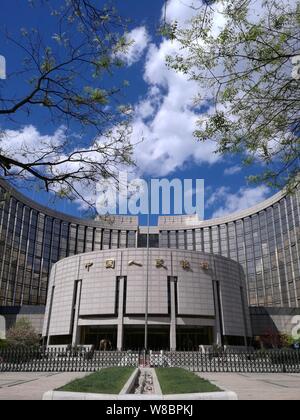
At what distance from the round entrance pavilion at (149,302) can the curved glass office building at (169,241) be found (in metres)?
22.7

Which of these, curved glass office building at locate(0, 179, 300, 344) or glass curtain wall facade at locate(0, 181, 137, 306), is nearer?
curved glass office building at locate(0, 179, 300, 344)

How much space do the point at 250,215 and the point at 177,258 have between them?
3895 centimetres

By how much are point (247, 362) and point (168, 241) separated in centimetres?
7529

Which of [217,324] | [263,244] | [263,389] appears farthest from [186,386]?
[263,244]

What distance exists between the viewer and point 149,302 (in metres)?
55.4

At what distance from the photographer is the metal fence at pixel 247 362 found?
23.8 m

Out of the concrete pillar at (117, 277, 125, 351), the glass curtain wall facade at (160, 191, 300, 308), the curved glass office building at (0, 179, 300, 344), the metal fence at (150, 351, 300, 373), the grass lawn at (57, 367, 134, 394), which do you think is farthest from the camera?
the curved glass office building at (0, 179, 300, 344)

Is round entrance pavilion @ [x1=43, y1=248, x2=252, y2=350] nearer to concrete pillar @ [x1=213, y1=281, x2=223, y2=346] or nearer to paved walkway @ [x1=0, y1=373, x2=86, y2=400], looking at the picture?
concrete pillar @ [x1=213, y1=281, x2=223, y2=346]

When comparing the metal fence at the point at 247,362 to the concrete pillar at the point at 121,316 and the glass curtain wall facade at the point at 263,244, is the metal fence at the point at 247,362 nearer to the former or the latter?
the concrete pillar at the point at 121,316

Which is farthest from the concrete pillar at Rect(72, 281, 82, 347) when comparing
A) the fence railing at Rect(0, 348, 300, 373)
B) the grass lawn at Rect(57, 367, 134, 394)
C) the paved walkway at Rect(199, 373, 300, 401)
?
the grass lawn at Rect(57, 367, 134, 394)

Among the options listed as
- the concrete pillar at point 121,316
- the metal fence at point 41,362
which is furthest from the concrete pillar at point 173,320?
the metal fence at point 41,362

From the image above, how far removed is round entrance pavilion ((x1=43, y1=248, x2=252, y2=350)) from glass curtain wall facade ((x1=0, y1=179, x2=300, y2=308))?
23.1m

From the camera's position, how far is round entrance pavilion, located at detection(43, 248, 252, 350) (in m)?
55.2

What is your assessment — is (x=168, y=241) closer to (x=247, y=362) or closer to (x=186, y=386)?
(x=247, y=362)
